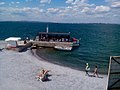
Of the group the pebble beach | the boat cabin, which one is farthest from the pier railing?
the boat cabin

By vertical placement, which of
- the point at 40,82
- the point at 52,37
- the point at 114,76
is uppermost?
the point at 52,37

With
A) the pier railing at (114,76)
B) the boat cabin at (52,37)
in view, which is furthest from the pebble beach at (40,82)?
the boat cabin at (52,37)

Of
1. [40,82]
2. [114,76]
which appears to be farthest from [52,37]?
[114,76]

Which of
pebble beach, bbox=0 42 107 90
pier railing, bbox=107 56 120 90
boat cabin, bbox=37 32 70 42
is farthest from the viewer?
boat cabin, bbox=37 32 70 42

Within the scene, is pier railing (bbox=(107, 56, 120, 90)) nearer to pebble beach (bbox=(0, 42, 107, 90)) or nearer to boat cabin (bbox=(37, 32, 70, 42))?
pebble beach (bbox=(0, 42, 107, 90))

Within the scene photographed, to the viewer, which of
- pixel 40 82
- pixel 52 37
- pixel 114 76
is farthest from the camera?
pixel 52 37

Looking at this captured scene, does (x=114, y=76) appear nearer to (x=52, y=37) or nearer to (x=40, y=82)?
(x=40, y=82)

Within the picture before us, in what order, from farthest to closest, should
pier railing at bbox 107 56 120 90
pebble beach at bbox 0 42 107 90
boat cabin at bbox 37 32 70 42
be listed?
boat cabin at bbox 37 32 70 42, pebble beach at bbox 0 42 107 90, pier railing at bbox 107 56 120 90

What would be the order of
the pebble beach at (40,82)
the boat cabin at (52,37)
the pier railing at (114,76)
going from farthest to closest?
the boat cabin at (52,37)
the pebble beach at (40,82)
the pier railing at (114,76)

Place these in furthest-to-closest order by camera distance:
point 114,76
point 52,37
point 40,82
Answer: point 52,37
point 40,82
point 114,76

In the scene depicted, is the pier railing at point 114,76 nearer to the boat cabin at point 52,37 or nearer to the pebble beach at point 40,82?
the pebble beach at point 40,82

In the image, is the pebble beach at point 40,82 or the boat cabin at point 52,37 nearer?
the pebble beach at point 40,82

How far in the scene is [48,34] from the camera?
69.5 metres

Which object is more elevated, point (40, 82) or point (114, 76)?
point (114, 76)
